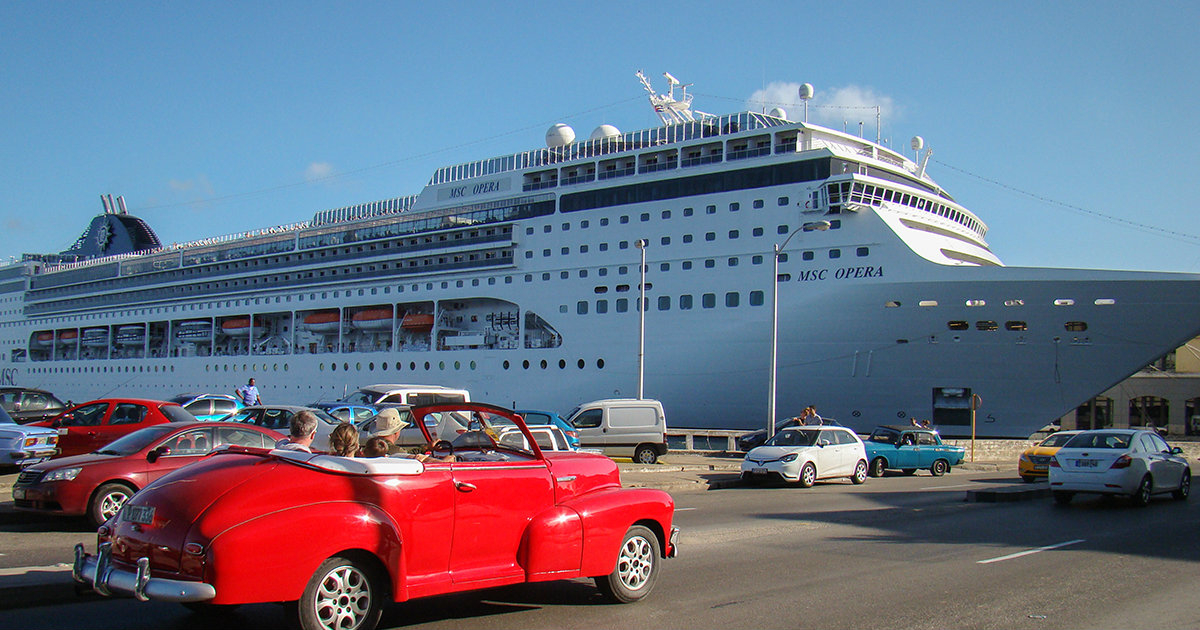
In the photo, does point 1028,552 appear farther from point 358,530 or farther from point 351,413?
point 351,413

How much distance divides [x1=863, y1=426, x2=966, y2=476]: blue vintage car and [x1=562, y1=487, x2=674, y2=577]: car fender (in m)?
16.4

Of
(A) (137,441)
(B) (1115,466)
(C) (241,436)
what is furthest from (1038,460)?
(A) (137,441)

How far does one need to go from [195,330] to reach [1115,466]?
53798mm

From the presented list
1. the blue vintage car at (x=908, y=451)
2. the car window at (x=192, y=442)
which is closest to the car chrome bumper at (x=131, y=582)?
the car window at (x=192, y=442)

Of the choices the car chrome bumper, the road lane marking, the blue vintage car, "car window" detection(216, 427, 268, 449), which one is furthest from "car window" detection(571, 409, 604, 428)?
the car chrome bumper

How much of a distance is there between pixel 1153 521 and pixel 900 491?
5.52 m

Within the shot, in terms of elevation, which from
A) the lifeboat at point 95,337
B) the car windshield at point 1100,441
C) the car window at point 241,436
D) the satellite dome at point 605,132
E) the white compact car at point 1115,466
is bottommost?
the white compact car at point 1115,466

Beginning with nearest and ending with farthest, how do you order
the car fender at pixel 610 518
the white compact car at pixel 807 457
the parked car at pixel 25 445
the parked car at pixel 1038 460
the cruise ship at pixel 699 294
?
1. the car fender at pixel 610 518
2. the parked car at pixel 25 445
3. the white compact car at pixel 807 457
4. the parked car at pixel 1038 460
5. the cruise ship at pixel 699 294

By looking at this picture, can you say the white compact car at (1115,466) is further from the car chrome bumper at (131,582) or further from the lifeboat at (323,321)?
the lifeboat at (323,321)

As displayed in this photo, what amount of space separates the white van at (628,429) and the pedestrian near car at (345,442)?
52.3ft

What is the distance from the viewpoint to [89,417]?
45.9ft

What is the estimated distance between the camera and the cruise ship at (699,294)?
26.8 meters

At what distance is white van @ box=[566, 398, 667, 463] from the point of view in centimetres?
2208

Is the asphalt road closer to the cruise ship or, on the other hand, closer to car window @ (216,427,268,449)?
car window @ (216,427,268,449)
